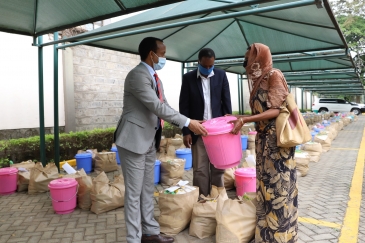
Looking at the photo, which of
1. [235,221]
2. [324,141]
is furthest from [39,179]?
[324,141]

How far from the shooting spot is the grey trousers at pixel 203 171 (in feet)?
11.1

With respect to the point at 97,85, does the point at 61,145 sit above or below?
below

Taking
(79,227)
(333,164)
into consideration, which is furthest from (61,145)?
(333,164)

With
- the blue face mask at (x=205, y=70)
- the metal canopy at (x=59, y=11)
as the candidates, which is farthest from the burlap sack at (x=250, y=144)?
the metal canopy at (x=59, y=11)

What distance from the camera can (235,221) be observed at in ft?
8.52

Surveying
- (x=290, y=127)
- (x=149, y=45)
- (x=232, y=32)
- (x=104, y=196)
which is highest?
(x=232, y=32)

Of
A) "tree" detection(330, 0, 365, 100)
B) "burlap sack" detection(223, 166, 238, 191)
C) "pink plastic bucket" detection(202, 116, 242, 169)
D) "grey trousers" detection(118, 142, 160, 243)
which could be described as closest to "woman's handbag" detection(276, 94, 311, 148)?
"pink plastic bucket" detection(202, 116, 242, 169)

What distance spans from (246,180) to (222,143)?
146 centimetres

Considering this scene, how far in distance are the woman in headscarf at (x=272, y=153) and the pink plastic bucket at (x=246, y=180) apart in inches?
50.8

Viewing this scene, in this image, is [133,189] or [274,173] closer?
[274,173]

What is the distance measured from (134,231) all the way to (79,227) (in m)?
1.12

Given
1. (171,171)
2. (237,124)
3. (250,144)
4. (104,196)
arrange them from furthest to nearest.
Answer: (250,144)
(171,171)
(104,196)
(237,124)

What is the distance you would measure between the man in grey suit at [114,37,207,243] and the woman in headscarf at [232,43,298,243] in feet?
1.82

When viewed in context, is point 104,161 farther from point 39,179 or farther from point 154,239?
point 154,239
